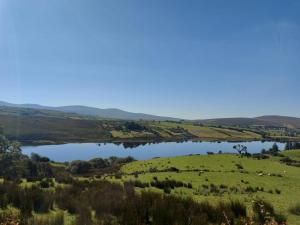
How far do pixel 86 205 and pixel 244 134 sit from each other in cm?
17943

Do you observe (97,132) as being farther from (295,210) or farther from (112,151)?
(295,210)

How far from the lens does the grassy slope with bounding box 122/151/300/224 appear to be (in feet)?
54.8

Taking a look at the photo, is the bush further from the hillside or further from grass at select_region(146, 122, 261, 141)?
grass at select_region(146, 122, 261, 141)

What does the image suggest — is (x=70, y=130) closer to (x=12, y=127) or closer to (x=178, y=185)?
(x=12, y=127)

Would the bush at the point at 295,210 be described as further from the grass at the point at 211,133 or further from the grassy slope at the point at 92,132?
the grass at the point at 211,133

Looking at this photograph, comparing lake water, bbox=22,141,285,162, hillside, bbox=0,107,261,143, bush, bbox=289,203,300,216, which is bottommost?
lake water, bbox=22,141,285,162

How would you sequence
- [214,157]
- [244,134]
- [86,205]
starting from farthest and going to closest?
[244,134] → [214,157] → [86,205]

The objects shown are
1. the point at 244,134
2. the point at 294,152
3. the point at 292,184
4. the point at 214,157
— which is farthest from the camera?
the point at 244,134

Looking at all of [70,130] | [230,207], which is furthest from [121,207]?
[70,130]

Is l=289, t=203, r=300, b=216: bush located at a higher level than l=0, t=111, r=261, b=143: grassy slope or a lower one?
higher

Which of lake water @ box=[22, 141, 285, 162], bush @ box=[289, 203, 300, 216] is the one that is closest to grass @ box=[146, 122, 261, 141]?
lake water @ box=[22, 141, 285, 162]

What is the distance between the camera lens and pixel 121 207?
33.0 ft

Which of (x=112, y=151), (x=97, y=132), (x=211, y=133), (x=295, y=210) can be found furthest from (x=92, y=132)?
(x=295, y=210)

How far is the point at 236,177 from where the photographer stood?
29.7 metres
